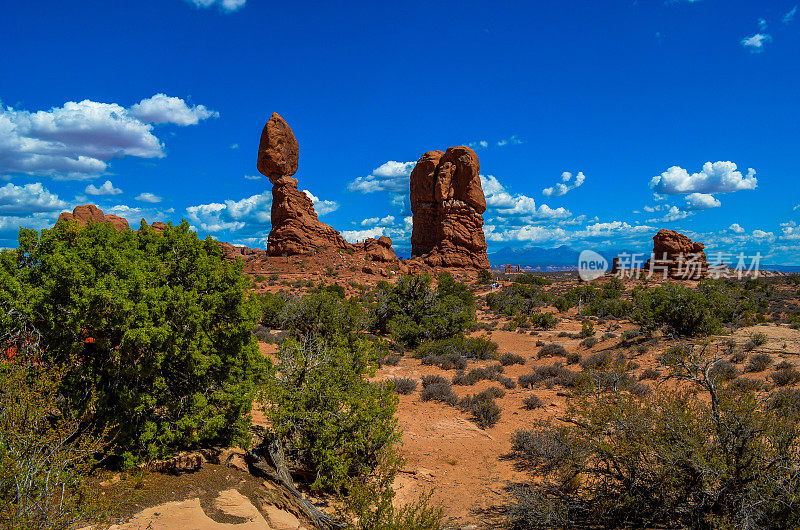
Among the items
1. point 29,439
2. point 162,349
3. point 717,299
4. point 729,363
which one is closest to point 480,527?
point 162,349

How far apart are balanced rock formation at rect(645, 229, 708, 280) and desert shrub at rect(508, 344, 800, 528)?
50.5 metres

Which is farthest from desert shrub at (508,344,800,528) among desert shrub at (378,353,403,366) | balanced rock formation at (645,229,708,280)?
balanced rock formation at (645,229,708,280)

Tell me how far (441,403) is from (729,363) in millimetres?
9245

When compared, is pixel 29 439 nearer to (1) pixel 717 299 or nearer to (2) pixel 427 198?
(1) pixel 717 299

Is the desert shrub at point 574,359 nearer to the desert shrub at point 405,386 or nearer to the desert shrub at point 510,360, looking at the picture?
the desert shrub at point 510,360

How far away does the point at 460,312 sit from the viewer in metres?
20.7

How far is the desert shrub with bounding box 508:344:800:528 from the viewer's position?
188 inches

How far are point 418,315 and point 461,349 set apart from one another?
12.5 ft

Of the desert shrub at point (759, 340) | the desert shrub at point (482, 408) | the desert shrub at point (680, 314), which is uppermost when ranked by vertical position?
the desert shrub at point (680, 314)

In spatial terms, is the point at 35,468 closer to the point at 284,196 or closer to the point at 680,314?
the point at 680,314

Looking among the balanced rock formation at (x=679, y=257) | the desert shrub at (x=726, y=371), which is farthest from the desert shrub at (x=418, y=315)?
the balanced rock formation at (x=679, y=257)

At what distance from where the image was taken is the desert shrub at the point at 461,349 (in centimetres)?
1714

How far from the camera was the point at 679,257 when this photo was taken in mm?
49281

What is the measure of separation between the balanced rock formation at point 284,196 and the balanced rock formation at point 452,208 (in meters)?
12.0
